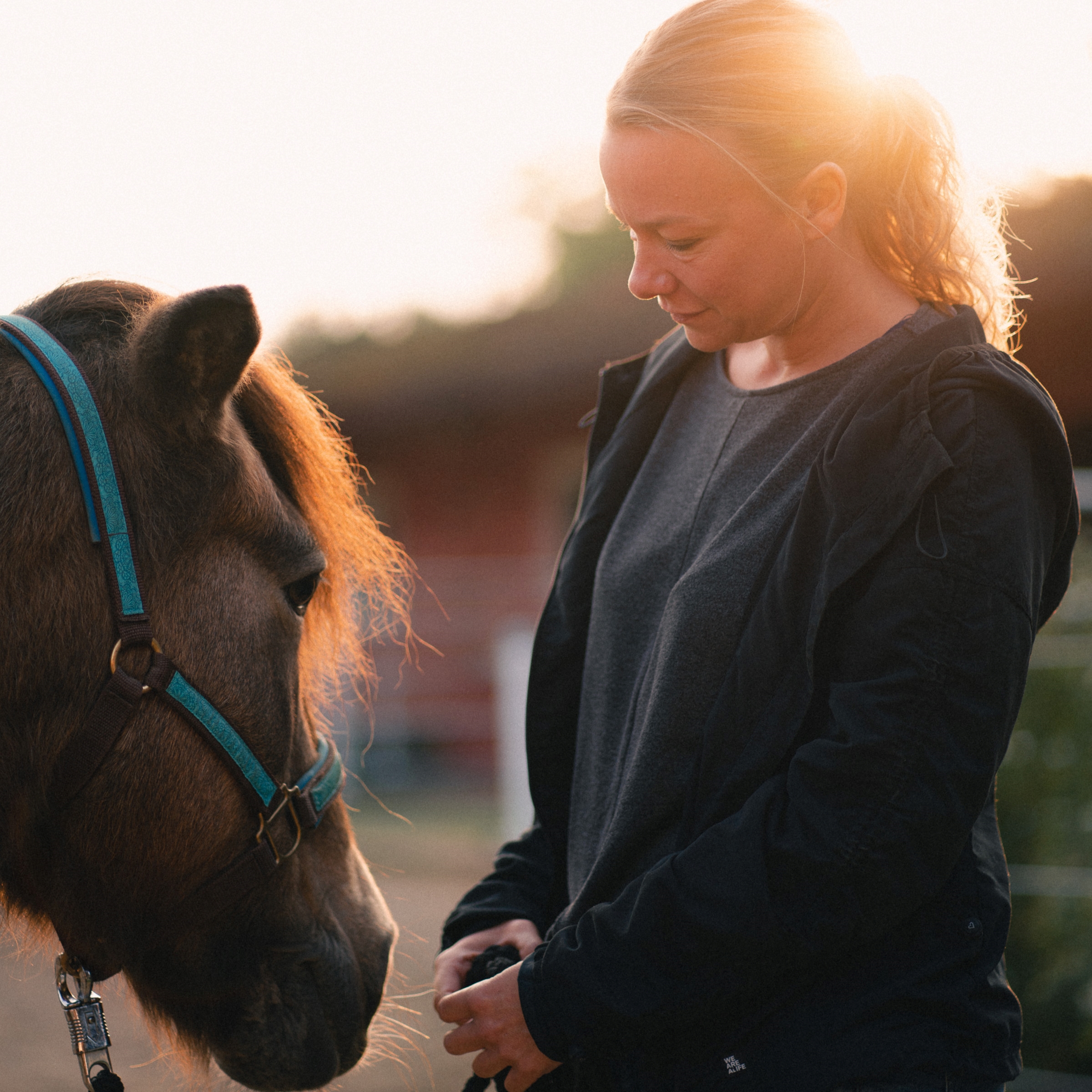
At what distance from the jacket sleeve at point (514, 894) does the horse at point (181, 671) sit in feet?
0.75

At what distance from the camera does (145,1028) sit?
1.61m

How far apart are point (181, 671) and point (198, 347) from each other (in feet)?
1.31

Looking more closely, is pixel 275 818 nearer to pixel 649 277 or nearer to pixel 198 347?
pixel 198 347

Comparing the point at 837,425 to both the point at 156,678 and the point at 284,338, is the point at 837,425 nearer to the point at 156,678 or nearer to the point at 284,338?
the point at 156,678

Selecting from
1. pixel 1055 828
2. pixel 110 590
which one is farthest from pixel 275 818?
pixel 1055 828

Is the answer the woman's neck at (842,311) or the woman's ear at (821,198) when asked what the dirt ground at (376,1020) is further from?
the woman's ear at (821,198)

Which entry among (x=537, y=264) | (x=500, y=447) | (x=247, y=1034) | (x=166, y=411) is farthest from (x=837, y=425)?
(x=537, y=264)

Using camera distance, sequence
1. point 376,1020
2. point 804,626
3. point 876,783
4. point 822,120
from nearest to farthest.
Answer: point 876,783, point 804,626, point 822,120, point 376,1020

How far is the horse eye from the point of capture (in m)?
1.44

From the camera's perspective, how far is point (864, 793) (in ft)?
3.28

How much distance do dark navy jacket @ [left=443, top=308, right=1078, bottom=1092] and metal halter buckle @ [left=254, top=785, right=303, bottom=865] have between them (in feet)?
1.57

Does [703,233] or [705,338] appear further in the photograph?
[705,338]

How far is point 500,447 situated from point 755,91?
380 inches

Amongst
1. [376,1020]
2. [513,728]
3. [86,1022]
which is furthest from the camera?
[513,728]
